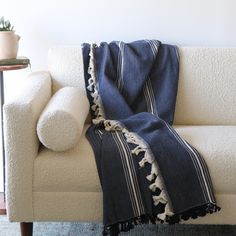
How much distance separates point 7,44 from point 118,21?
592mm

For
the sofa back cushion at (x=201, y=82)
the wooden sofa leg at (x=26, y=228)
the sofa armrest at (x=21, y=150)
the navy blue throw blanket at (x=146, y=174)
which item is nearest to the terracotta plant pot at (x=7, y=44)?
the sofa back cushion at (x=201, y=82)

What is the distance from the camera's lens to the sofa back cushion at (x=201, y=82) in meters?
2.00

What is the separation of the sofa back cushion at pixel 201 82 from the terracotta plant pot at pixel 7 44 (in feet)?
0.77

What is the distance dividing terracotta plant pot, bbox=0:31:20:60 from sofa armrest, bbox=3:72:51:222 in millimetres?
352

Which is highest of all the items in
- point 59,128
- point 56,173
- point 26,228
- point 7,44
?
point 7,44

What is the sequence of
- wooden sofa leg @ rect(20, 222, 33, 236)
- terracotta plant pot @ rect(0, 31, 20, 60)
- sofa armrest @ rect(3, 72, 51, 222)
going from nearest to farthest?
sofa armrest @ rect(3, 72, 51, 222)
wooden sofa leg @ rect(20, 222, 33, 236)
terracotta plant pot @ rect(0, 31, 20, 60)

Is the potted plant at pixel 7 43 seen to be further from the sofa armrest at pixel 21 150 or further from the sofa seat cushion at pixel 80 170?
the sofa seat cushion at pixel 80 170

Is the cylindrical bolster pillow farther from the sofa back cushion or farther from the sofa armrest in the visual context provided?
the sofa back cushion

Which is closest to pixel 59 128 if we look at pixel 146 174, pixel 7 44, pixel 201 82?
pixel 146 174

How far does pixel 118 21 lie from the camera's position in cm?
220

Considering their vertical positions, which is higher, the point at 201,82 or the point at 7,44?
the point at 7,44

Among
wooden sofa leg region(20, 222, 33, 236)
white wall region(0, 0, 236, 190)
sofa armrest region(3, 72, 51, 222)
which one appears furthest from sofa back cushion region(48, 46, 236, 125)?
wooden sofa leg region(20, 222, 33, 236)

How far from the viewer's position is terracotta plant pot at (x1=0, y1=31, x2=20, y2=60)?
1883 millimetres

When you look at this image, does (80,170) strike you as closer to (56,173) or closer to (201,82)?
(56,173)
